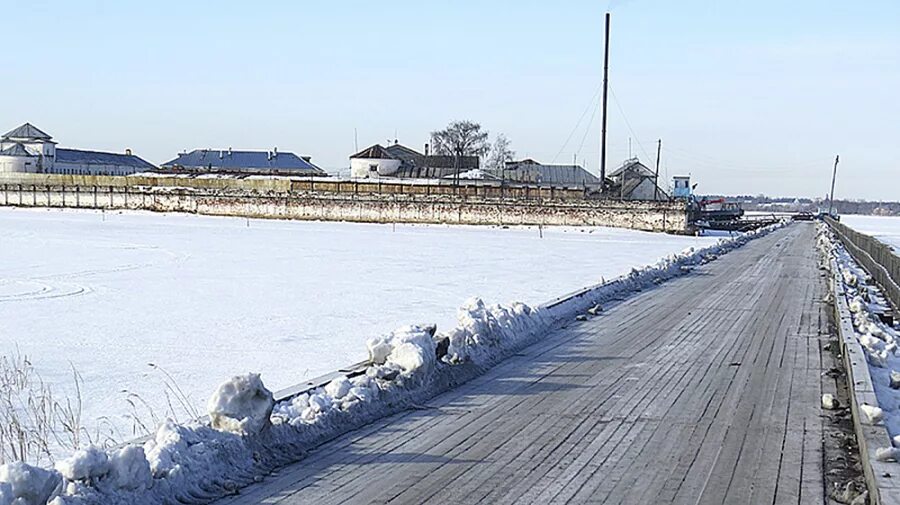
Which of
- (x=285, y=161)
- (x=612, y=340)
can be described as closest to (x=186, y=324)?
(x=612, y=340)

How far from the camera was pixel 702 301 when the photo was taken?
20.6 meters

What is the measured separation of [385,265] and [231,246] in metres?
10.8

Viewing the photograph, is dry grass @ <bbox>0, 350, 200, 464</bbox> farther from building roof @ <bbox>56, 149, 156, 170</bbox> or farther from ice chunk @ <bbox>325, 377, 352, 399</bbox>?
building roof @ <bbox>56, 149, 156, 170</bbox>

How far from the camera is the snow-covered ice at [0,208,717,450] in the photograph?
11984 mm

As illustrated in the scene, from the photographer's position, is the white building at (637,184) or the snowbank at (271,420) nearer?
the snowbank at (271,420)

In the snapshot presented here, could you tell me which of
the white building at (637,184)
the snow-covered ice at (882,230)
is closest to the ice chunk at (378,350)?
the snow-covered ice at (882,230)

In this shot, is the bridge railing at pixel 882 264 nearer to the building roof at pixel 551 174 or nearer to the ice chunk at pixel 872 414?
the ice chunk at pixel 872 414

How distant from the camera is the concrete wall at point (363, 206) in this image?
65188 mm

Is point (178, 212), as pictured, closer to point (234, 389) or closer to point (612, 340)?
point (612, 340)

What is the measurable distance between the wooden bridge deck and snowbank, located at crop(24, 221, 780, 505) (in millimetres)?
223

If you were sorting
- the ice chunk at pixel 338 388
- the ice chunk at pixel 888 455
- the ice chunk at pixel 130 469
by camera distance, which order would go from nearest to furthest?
1. the ice chunk at pixel 130 469
2. the ice chunk at pixel 888 455
3. the ice chunk at pixel 338 388

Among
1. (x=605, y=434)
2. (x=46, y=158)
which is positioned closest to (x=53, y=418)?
(x=605, y=434)

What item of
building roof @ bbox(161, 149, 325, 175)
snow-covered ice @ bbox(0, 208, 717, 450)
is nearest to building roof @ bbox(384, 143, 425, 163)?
building roof @ bbox(161, 149, 325, 175)

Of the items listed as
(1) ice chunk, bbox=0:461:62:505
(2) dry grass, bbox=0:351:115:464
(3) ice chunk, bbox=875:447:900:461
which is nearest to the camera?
(1) ice chunk, bbox=0:461:62:505
